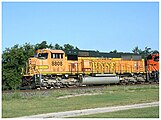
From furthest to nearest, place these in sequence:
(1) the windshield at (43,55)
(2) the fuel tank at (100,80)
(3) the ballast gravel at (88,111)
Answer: (2) the fuel tank at (100,80), (1) the windshield at (43,55), (3) the ballast gravel at (88,111)

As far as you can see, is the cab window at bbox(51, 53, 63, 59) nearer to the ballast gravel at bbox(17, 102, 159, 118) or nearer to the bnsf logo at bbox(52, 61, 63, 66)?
the bnsf logo at bbox(52, 61, 63, 66)

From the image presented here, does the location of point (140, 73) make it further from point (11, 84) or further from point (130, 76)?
point (11, 84)

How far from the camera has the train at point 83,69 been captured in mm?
21109

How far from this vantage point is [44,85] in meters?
20.4

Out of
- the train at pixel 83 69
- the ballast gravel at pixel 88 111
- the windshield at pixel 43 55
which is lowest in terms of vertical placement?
the ballast gravel at pixel 88 111

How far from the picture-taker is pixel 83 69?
23.2m

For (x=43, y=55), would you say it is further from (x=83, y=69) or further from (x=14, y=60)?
(x=14, y=60)

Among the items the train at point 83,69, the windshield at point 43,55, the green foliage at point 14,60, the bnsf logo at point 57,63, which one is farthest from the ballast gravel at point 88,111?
the green foliage at point 14,60

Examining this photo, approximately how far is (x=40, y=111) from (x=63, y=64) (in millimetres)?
12663

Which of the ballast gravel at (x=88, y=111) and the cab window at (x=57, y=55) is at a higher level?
the cab window at (x=57, y=55)

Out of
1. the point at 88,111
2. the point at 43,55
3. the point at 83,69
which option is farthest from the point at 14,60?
the point at 88,111

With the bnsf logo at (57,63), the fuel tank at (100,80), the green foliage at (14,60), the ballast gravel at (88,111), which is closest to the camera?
the ballast gravel at (88,111)

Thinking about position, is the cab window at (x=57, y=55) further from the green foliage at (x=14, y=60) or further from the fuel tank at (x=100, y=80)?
the green foliage at (x=14, y=60)

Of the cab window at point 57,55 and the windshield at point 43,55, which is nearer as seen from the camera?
the windshield at point 43,55
